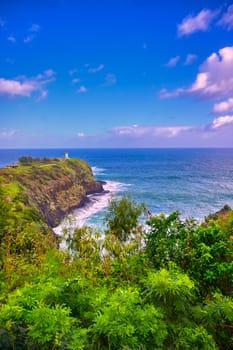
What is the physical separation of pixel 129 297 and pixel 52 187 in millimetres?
61856

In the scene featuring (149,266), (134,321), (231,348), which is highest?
(134,321)

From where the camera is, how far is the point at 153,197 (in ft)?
242

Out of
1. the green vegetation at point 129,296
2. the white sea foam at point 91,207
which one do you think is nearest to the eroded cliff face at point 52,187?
the white sea foam at point 91,207

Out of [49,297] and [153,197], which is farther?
[153,197]

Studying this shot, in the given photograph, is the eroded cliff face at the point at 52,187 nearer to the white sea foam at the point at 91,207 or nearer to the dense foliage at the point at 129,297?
the white sea foam at the point at 91,207

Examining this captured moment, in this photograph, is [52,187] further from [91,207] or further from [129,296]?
[129,296]

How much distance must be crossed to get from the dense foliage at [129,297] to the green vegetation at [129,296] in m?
0.02

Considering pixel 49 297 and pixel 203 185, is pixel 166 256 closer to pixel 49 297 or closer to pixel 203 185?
pixel 49 297

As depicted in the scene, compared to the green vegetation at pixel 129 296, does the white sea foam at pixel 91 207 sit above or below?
below

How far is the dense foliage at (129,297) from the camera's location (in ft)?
15.1

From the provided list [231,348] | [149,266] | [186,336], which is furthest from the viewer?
[149,266]

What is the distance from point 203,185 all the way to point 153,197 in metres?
25.8

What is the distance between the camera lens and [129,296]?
536cm

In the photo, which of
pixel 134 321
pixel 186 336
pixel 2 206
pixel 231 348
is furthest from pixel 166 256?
pixel 2 206
